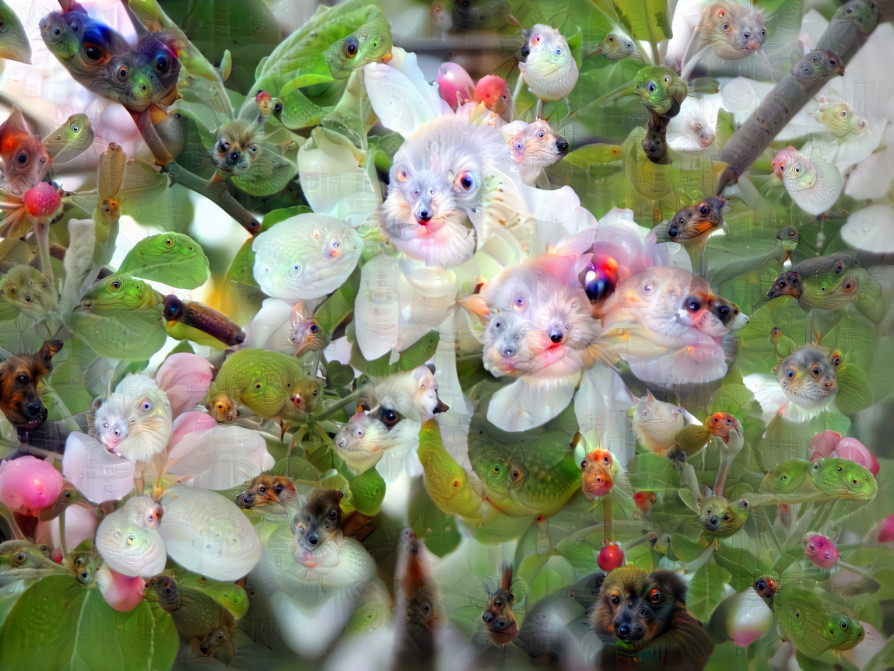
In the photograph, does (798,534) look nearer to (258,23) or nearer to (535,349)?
(535,349)

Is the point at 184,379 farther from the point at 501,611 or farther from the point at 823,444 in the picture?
the point at 823,444

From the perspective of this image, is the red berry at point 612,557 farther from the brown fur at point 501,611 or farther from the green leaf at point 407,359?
the green leaf at point 407,359

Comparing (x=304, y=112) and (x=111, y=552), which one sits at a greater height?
(x=304, y=112)

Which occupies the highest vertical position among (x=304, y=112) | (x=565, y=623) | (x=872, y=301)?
(x=304, y=112)

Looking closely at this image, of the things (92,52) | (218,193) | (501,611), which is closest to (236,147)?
(218,193)

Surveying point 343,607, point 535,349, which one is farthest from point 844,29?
point 343,607

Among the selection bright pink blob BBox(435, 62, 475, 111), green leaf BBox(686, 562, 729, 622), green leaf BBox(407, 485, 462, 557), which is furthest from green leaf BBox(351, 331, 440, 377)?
green leaf BBox(686, 562, 729, 622)

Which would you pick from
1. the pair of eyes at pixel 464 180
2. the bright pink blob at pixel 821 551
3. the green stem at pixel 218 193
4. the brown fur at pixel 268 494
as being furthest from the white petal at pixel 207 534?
the bright pink blob at pixel 821 551
